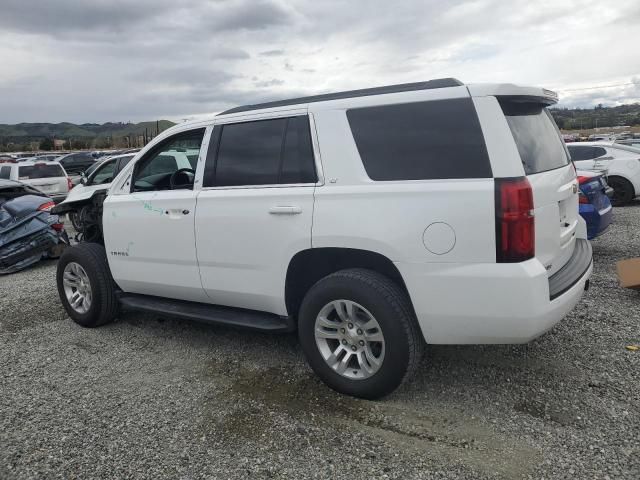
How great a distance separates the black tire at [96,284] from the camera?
4914 mm

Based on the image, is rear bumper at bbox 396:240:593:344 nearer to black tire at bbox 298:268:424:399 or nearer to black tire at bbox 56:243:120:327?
black tire at bbox 298:268:424:399

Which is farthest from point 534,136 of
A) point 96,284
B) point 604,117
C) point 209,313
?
point 604,117

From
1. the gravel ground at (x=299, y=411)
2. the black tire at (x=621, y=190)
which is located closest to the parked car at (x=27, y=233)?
the gravel ground at (x=299, y=411)

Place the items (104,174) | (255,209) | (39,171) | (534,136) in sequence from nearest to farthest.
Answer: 1. (534,136)
2. (255,209)
3. (104,174)
4. (39,171)

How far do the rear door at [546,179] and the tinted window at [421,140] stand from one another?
268 millimetres

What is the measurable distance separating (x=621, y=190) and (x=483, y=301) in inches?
421

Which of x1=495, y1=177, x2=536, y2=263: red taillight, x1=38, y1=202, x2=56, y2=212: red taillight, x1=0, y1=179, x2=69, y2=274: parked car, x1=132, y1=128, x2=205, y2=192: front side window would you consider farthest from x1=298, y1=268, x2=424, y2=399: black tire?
x1=38, y1=202, x2=56, y2=212: red taillight

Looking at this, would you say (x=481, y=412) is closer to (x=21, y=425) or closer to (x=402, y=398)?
(x=402, y=398)

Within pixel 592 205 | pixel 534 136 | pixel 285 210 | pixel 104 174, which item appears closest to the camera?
pixel 534 136

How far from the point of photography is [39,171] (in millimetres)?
15922

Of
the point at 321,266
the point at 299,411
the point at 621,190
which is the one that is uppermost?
the point at 321,266

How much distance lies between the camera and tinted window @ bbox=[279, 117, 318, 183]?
3504 millimetres

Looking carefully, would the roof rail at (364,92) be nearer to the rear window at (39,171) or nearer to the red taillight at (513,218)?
the red taillight at (513,218)

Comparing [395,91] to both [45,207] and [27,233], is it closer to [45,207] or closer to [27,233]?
[27,233]
